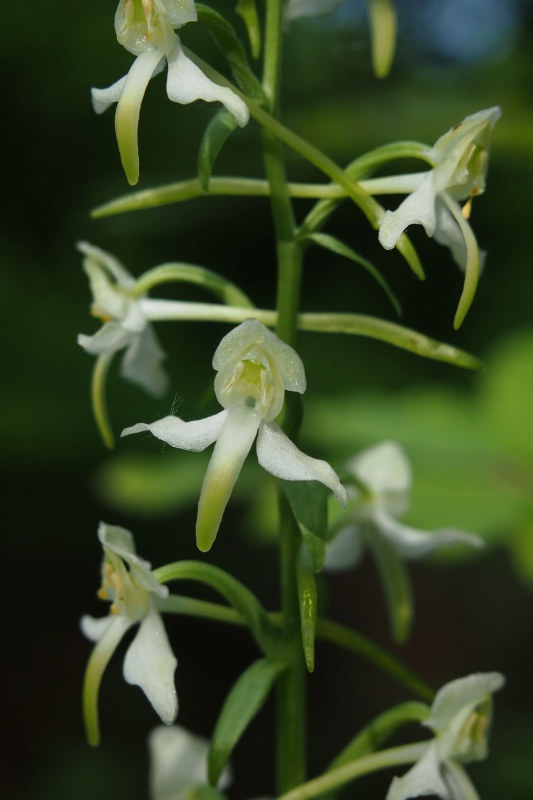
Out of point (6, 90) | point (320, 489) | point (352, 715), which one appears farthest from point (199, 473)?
point (352, 715)

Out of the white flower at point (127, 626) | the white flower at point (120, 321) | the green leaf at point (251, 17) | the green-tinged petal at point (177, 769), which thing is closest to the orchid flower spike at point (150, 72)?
the green leaf at point (251, 17)

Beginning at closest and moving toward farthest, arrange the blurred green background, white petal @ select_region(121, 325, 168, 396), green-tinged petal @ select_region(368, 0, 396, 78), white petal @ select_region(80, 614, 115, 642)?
white petal @ select_region(80, 614, 115, 642) < green-tinged petal @ select_region(368, 0, 396, 78) < white petal @ select_region(121, 325, 168, 396) < the blurred green background

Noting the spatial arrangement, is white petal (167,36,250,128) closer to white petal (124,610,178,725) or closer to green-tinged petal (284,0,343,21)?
green-tinged petal (284,0,343,21)

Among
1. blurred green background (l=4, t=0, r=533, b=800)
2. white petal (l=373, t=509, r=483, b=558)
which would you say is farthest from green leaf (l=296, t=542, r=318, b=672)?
blurred green background (l=4, t=0, r=533, b=800)

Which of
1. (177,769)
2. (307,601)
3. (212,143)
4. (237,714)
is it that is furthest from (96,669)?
(212,143)

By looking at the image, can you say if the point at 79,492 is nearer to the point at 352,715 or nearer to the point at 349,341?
the point at 349,341
